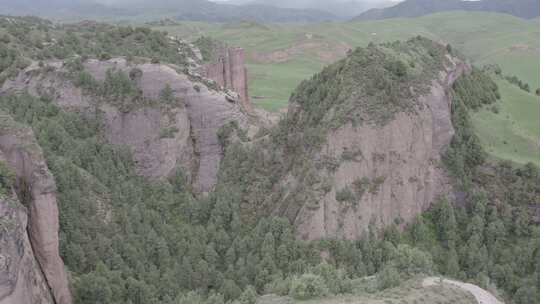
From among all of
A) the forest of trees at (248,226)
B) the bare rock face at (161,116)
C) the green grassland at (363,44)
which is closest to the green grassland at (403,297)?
the forest of trees at (248,226)

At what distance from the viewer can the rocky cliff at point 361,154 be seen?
1506 inches

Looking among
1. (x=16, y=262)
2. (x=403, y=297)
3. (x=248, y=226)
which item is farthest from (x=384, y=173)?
(x=16, y=262)

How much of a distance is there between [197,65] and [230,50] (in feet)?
17.2

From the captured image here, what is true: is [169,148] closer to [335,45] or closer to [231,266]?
[231,266]

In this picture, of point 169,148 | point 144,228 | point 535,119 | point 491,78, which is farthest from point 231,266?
point 491,78

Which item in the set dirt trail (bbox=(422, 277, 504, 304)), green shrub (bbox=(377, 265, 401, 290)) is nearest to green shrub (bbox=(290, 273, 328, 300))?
green shrub (bbox=(377, 265, 401, 290))

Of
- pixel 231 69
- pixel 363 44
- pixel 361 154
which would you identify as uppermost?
pixel 231 69

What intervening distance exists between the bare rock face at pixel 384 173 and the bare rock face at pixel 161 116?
11.9m

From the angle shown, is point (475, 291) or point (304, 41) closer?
point (475, 291)

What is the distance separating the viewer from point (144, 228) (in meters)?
38.8

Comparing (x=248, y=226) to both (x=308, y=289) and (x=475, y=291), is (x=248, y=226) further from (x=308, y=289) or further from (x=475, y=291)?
(x=475, y=291)

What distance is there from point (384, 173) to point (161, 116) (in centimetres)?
2042

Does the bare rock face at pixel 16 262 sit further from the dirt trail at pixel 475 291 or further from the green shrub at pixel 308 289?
the dirt trail at pixel 475 291

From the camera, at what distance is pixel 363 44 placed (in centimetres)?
16588
